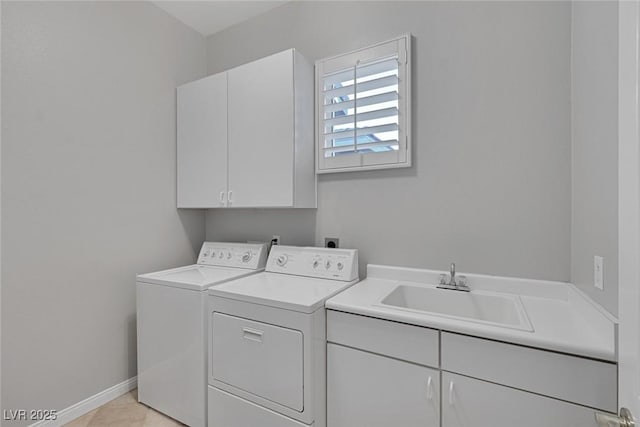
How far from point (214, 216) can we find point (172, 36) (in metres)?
1.46

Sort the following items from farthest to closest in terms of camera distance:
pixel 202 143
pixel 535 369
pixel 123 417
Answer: pixel 202 143
pixel 123 417
pixel 535 369

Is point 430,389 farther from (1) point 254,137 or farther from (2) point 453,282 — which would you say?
(1) point 254,137

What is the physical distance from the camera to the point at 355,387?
136 cm

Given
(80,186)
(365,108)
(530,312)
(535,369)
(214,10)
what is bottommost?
(535,369)

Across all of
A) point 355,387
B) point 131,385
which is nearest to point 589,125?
point 355,387

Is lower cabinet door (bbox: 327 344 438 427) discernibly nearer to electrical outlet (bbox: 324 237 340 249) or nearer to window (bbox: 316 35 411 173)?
electrical outlet (bbox: 324 237 340 249)

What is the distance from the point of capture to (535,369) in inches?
41.1

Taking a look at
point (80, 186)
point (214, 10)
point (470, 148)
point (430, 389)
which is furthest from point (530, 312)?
point (214, 10)

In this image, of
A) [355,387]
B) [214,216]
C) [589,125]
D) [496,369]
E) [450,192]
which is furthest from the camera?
[214,216]

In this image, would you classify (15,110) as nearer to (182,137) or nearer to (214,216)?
(182,137)

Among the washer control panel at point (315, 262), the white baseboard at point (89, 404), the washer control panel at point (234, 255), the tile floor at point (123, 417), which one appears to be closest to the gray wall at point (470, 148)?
the washer control panel at point (315, 262)

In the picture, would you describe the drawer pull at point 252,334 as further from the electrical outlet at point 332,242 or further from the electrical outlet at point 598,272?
the electrical outlet at point 598,272

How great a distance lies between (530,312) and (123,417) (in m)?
2.30

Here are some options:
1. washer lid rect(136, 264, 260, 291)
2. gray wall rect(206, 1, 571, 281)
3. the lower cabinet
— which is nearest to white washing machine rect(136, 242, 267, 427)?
washer lid rect(136, 264, 260, 291)
